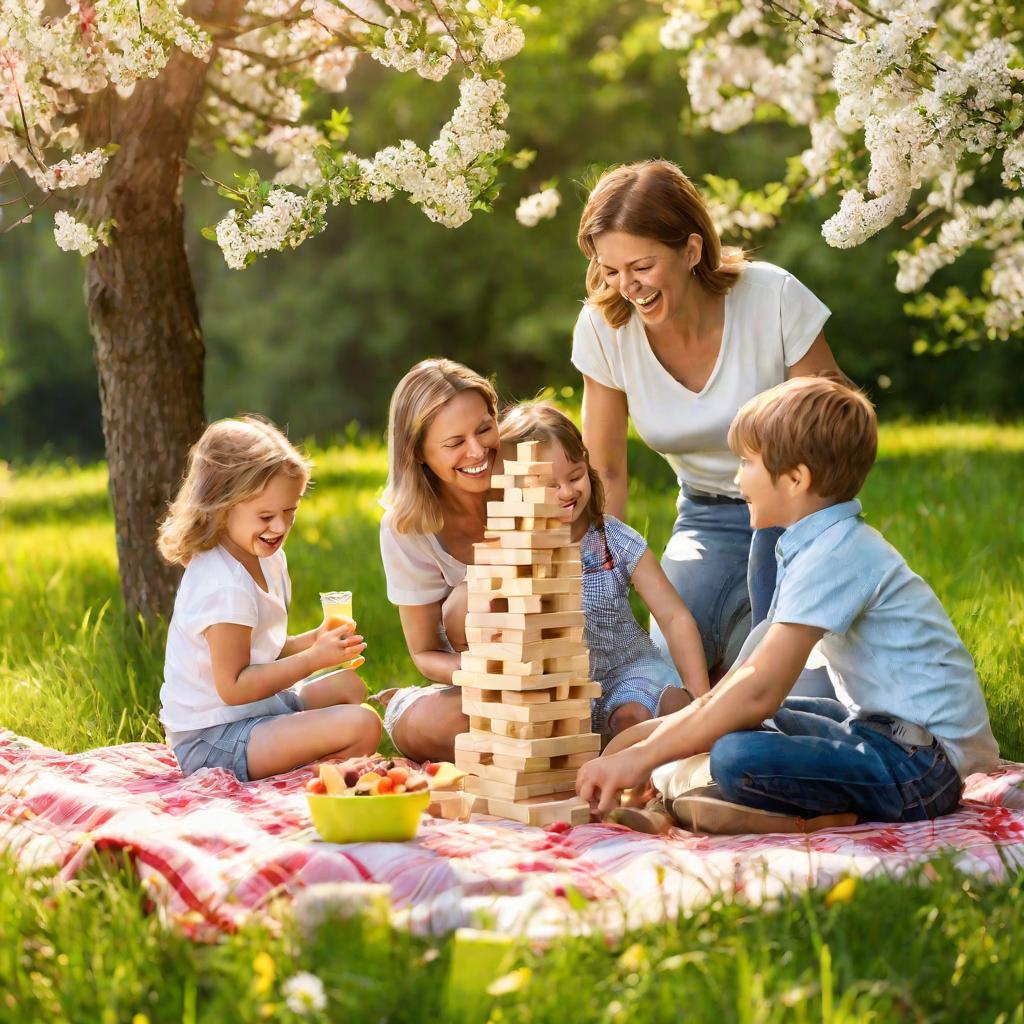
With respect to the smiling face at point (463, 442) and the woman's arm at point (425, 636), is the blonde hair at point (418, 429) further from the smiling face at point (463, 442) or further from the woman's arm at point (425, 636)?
the woman's arm at point (425, 636)

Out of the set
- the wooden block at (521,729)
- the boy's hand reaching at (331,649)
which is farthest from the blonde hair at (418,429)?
the wooden block at (521,729)

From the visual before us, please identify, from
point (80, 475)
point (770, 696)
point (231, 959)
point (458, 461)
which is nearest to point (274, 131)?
point (458, 461)

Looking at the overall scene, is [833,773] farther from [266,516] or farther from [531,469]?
[266,516]

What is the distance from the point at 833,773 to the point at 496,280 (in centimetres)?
1834

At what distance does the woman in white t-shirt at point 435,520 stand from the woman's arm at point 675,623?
0.48m

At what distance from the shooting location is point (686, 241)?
151 inches

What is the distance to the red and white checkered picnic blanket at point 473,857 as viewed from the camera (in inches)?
92.4

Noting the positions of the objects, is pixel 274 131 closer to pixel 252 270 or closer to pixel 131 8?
pixel 131 8

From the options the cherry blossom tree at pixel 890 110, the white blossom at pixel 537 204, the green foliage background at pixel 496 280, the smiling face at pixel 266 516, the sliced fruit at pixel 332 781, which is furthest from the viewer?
the green foliage background at pixel 496 280

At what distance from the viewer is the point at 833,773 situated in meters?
2.98

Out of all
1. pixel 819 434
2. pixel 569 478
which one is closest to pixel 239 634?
pixel 569 478

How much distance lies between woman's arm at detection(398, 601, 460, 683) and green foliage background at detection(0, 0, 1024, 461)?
1311 centimetres

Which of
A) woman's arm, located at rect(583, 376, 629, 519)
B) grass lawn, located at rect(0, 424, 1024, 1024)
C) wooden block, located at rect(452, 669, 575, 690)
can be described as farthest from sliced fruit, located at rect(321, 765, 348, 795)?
woman's arm, located at rect(583, 376, 629, 519)

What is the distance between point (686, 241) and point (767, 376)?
18.9 inches
